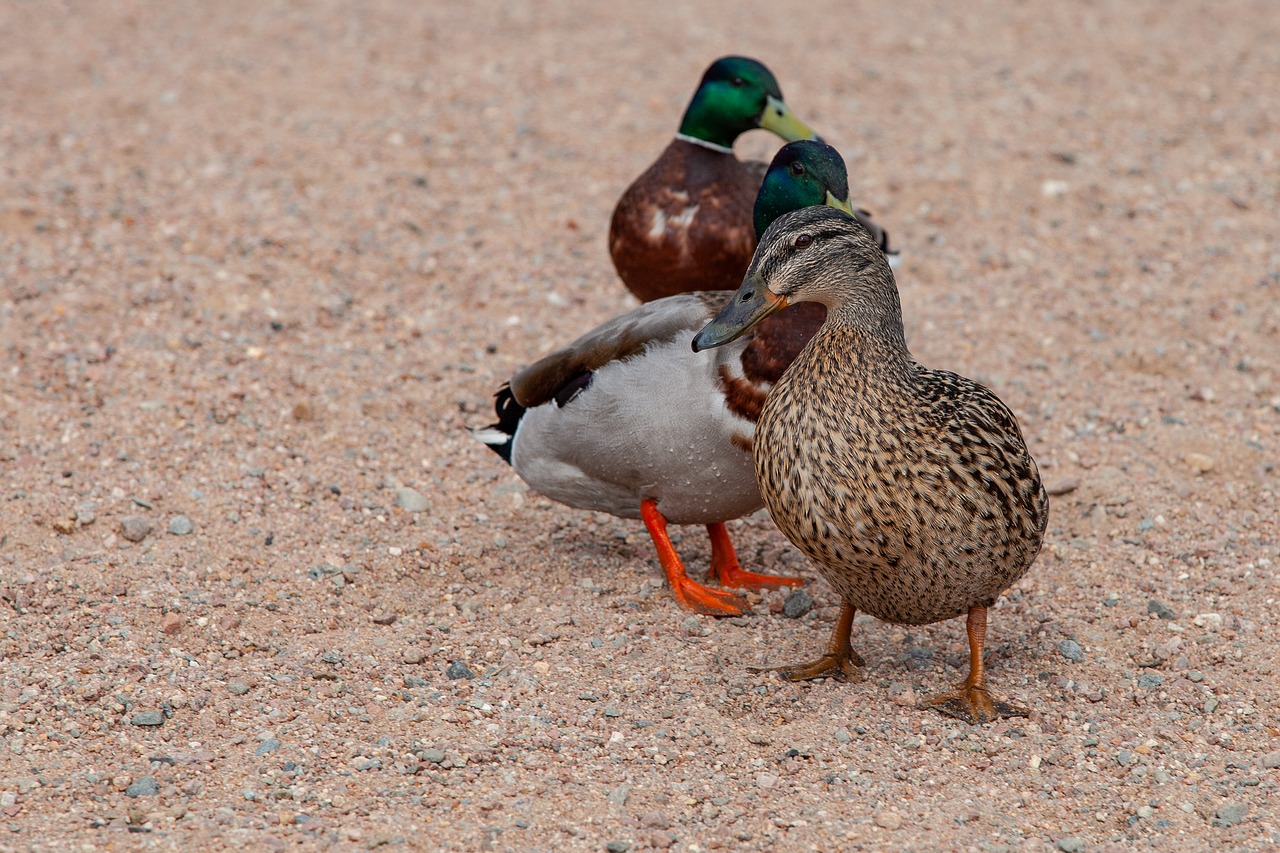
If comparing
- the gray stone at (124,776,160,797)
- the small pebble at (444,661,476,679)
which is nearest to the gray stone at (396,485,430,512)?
the small pebble at (444,661,476,679)

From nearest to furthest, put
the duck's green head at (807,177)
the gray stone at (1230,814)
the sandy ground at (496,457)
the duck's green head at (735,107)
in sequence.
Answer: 1. the gray stone at (1230,814)
2. the sandy ground at (496,457)
3. the duck's green head at (807,177)
4. the duck's green head at (735,107)

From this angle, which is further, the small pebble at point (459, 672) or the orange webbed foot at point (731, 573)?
the orange webbed foot at point (731, 573)

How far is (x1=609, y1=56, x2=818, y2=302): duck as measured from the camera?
17.4ft

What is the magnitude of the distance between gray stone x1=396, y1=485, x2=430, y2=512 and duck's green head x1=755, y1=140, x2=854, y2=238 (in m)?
1.63

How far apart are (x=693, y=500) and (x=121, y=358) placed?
263 cm

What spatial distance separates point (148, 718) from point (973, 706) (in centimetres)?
218

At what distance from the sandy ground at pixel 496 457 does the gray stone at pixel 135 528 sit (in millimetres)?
13

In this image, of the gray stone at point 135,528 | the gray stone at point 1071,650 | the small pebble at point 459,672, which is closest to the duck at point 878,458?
the gray stone at point 1071,650

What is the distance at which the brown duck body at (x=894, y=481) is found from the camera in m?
3.60

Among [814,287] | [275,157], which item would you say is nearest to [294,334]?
[275,157]

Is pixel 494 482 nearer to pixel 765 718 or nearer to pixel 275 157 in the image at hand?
pixel 765 718

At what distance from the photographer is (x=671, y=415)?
4.34m

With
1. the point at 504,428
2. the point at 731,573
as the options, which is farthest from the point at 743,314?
the point at 504,428

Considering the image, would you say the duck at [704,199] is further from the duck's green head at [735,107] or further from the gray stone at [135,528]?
the gray stone at [135,528]
